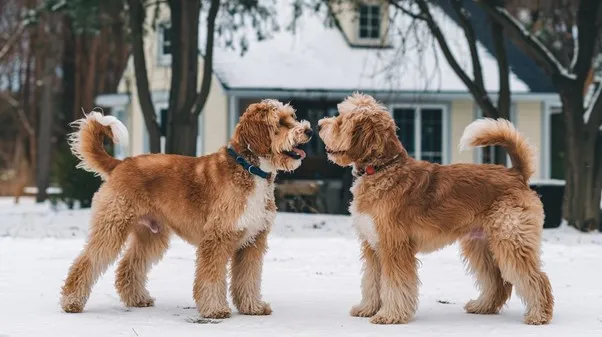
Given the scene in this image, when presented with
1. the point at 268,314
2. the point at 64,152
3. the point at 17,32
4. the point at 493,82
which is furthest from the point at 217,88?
the point at 268,314

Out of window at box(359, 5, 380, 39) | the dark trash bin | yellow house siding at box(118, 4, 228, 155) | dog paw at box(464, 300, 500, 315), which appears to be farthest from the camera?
window at box(359, 5, 380, 39)

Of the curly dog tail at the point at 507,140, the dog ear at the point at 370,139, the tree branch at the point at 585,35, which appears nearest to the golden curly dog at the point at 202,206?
the dog ear at the point at 370,139

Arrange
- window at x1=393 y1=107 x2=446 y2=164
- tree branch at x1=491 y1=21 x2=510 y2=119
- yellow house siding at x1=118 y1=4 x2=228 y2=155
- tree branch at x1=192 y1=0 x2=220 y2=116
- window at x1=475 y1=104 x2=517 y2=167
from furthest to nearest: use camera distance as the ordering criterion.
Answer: window at x1=393 y1=107 x2=446 y2=164 < yellow house siding at x1=118 y1=4 x2=228 y2=155 < window at x1=475 y1=104 x2=517 y2=167 < tree branch at x1=491 y1=21 x2=510 y2=119 < tree branch at x1=192 y1=0 x2=220 y2=116

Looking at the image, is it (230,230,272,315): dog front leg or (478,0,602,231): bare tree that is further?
(478,0,602,231): bare tree

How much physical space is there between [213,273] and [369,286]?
1258mm

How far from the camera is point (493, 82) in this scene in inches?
976

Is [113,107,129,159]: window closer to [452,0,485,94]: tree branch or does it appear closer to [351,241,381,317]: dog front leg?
[452,0,485,94]: tree branch

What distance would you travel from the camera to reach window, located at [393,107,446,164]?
2567cm

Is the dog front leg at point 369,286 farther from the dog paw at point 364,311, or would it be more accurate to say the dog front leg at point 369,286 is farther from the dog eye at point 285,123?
the dog eye at point 285,123

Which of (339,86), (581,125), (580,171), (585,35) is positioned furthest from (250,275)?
(339,86)

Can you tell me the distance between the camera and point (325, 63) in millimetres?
25266

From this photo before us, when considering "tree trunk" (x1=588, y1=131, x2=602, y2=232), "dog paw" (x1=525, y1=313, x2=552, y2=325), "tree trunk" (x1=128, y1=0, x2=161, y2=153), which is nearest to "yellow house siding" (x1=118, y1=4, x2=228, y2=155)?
"tree trunk" (x1=128, y1=0, x2=161, y2=153)

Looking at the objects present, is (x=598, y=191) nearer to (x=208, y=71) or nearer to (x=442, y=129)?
(x=208, y=71)

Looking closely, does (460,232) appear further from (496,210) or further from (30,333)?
(30,333)
